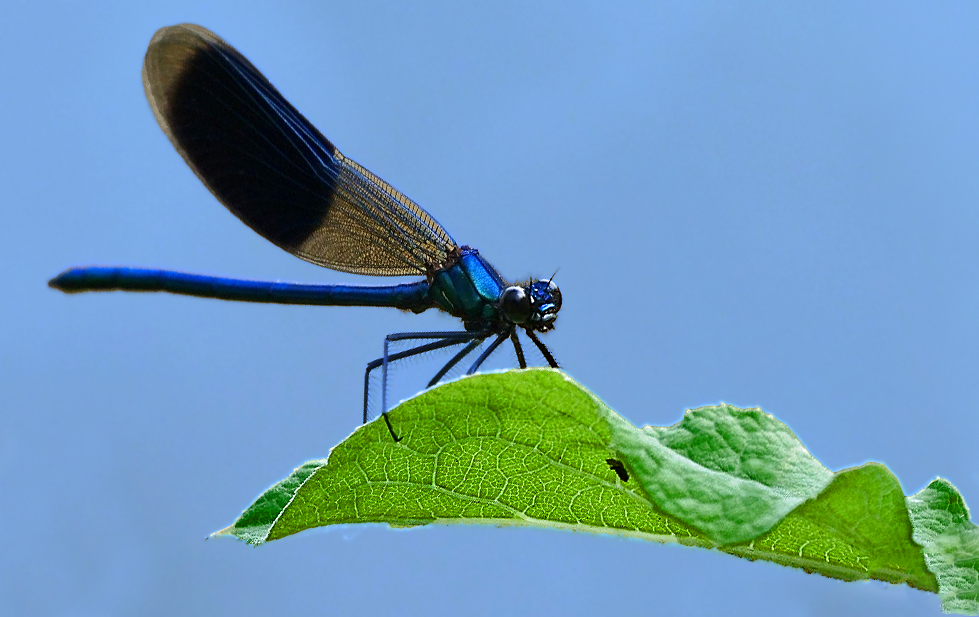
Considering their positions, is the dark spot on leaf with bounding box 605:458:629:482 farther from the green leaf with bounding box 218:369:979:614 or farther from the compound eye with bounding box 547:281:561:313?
the compound eye with bounding box 547:281:561:313

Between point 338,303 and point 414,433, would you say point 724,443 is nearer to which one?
point 414,433

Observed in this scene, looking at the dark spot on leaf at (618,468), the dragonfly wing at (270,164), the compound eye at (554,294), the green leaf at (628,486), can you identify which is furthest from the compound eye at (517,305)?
the dark spot on leaf at (618,468)

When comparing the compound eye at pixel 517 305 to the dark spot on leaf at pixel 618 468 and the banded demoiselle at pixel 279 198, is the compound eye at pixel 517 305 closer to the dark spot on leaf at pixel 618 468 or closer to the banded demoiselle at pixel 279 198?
the banded demoiselle at pixel 279 198

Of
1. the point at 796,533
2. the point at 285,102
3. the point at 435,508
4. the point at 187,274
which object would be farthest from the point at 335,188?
the point at 796,533

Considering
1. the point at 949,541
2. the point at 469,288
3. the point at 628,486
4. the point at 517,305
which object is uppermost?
the point at 469,288

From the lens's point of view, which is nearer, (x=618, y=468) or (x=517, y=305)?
(x=618, y=468)

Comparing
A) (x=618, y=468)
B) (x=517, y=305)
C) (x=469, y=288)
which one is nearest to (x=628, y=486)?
(x=618, y=468)

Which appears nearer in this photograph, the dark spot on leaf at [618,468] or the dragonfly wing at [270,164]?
the dark spot on leaf at [618,468]

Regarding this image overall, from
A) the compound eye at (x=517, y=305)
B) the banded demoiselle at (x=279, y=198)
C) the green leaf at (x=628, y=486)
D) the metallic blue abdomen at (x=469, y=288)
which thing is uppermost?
the banded demoiselle at (x=279, y=198)

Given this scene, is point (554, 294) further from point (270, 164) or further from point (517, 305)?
point (270, 164)
